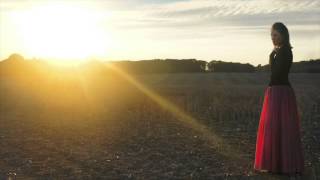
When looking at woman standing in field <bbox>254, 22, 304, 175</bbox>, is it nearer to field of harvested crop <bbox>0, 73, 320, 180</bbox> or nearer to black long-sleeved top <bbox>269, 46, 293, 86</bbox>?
black long-sleeved top <bbox>269, 46, 293, 86</bbox>

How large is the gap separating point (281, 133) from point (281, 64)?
1060mm

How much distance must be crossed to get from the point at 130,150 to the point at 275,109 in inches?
163

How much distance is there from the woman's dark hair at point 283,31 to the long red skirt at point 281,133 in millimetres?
691

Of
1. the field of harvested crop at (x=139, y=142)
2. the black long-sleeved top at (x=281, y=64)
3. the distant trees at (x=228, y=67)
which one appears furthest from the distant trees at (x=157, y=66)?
the black long-sleeved top at (x=281, y=64)

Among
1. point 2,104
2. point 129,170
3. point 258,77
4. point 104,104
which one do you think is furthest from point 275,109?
point 258,77

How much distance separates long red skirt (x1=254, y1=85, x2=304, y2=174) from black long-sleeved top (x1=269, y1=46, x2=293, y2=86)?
0.34ft

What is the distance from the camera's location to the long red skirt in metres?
8.98

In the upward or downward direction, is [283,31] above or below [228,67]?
below

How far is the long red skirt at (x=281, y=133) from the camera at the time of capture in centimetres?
898

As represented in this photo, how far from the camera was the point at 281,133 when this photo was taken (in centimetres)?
902

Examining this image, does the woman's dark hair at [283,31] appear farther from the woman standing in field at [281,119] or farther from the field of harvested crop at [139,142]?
the field of harvested crop at [139,142]

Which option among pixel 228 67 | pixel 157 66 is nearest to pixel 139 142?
pixel 157 66

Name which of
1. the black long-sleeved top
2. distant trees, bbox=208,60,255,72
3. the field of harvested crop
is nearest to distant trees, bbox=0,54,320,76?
distant trees, bbox=208,60,255,72

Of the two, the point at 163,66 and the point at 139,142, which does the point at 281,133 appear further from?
the point at 163,66
